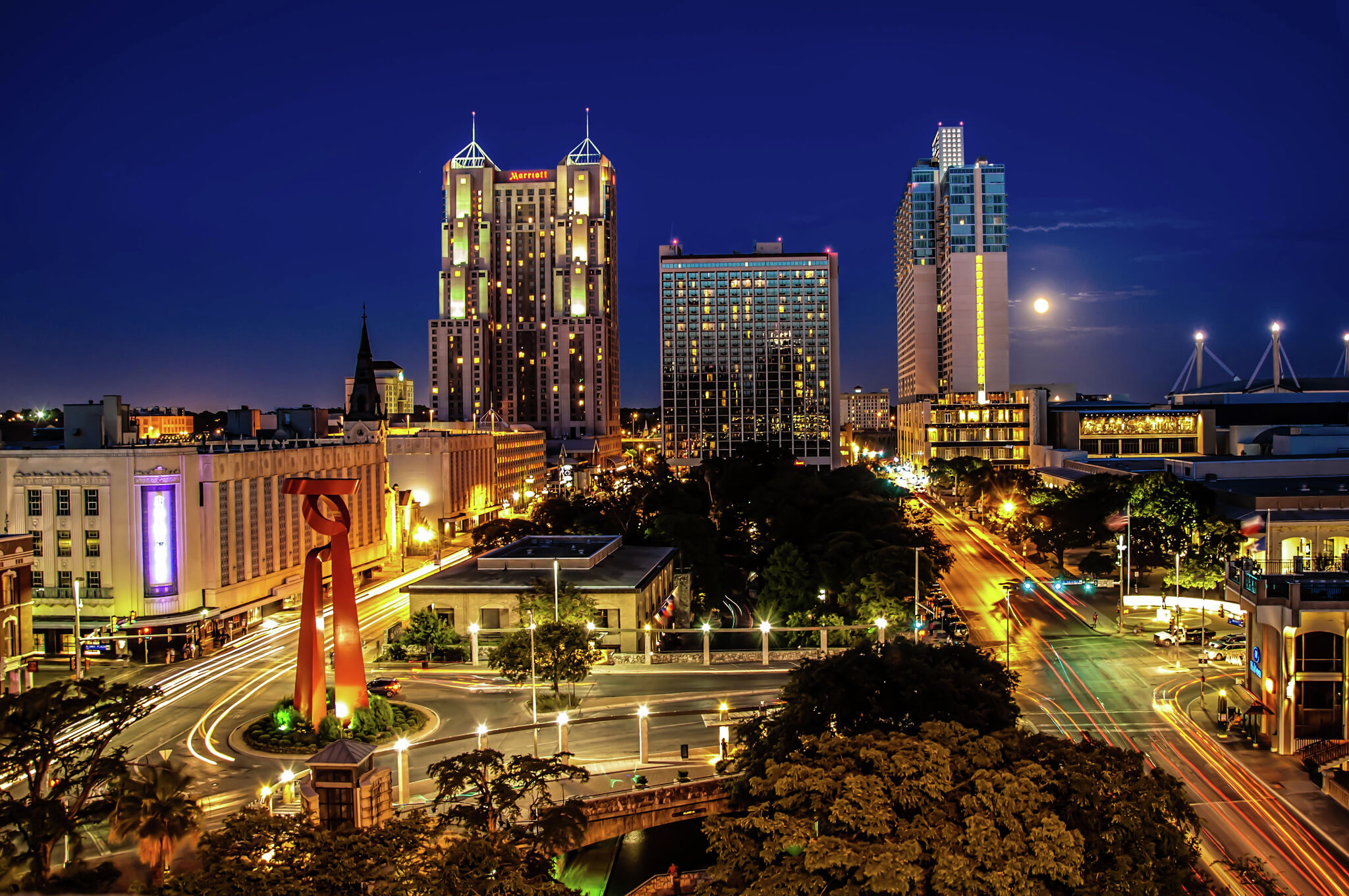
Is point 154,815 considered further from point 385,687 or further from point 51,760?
point 385,687

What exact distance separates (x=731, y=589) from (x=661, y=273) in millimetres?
126437

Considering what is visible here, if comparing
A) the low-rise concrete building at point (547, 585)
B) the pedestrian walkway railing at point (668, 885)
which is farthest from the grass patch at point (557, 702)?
the pedestrian walkway railing at point (668, 885)

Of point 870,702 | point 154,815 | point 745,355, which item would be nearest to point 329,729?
point 154,815

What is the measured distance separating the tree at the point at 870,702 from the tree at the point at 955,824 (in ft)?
13.9

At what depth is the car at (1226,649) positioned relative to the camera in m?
49.0

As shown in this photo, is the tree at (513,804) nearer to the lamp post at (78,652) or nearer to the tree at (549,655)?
the tree at (549,655)

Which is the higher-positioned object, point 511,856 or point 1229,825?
point 511,856

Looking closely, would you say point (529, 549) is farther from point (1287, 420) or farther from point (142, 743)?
point (1287, 420)

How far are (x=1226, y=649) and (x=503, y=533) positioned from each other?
56171mm

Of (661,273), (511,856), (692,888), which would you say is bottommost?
(692,888)

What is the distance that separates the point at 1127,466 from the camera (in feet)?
347

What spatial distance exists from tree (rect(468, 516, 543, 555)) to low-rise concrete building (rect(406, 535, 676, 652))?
63.5 ft

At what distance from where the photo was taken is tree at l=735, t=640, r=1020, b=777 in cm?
2617

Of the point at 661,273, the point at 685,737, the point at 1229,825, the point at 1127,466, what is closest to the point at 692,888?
the point at 685,737
